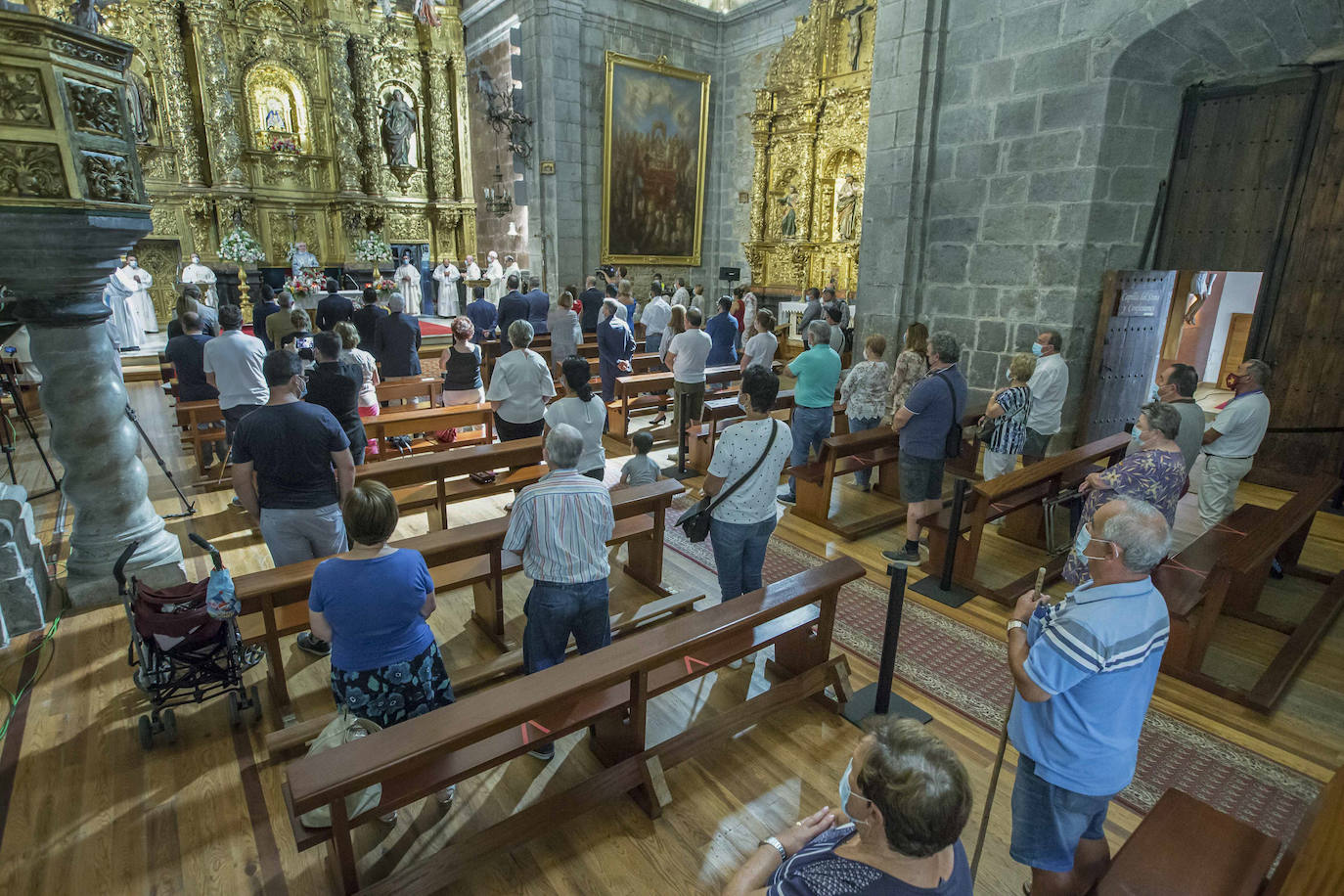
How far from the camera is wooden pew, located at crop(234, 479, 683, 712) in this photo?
349cm

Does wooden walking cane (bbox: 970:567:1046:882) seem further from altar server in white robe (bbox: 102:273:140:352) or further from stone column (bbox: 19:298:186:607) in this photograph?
altar server in white robe (bbox: 102:273:140:352)

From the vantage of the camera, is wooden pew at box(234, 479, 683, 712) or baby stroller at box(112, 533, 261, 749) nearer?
baby stroller at box(112, 533, 261, 749)

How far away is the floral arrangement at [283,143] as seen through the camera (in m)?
16.1

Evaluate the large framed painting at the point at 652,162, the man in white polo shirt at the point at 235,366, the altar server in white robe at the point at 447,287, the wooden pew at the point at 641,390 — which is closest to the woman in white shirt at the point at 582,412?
the man in white polo shirt at the point at 235,366

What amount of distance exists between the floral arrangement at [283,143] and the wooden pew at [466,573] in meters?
15.6

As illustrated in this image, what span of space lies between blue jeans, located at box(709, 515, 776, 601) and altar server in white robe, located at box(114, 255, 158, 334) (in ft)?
44.0

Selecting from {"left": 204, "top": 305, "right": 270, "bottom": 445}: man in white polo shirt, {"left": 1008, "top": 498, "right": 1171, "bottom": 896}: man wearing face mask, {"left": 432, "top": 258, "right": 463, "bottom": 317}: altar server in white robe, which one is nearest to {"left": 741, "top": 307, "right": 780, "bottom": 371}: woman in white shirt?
{"left": 204, "top": 305, "right": 270, "bottom": 445}: man in white polo shirt

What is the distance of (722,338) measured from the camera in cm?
927

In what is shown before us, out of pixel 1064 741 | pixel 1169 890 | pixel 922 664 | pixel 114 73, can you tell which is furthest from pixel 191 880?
pixel 114 73

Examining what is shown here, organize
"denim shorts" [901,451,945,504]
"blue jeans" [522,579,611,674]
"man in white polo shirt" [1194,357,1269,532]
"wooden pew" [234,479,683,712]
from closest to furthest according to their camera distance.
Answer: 1. "blue jeans" [522,579,611,674]
2. "wooden pew" [234,479,683,712]
3. "man in white polo shirt" [1194,357,1269,532]
4. "denim shorts" [901,451,945,504]

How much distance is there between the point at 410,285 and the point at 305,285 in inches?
158

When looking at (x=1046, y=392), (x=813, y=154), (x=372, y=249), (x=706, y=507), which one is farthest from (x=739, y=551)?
(x=372, y=249)

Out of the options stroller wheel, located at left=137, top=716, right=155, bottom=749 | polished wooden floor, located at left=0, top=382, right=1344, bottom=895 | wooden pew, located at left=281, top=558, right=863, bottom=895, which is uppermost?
wooden pew, located at left=281, top=558, right=863, bottom=895

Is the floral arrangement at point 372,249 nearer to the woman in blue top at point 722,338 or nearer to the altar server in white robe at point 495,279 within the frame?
the altar server in white robe at point 495,279
